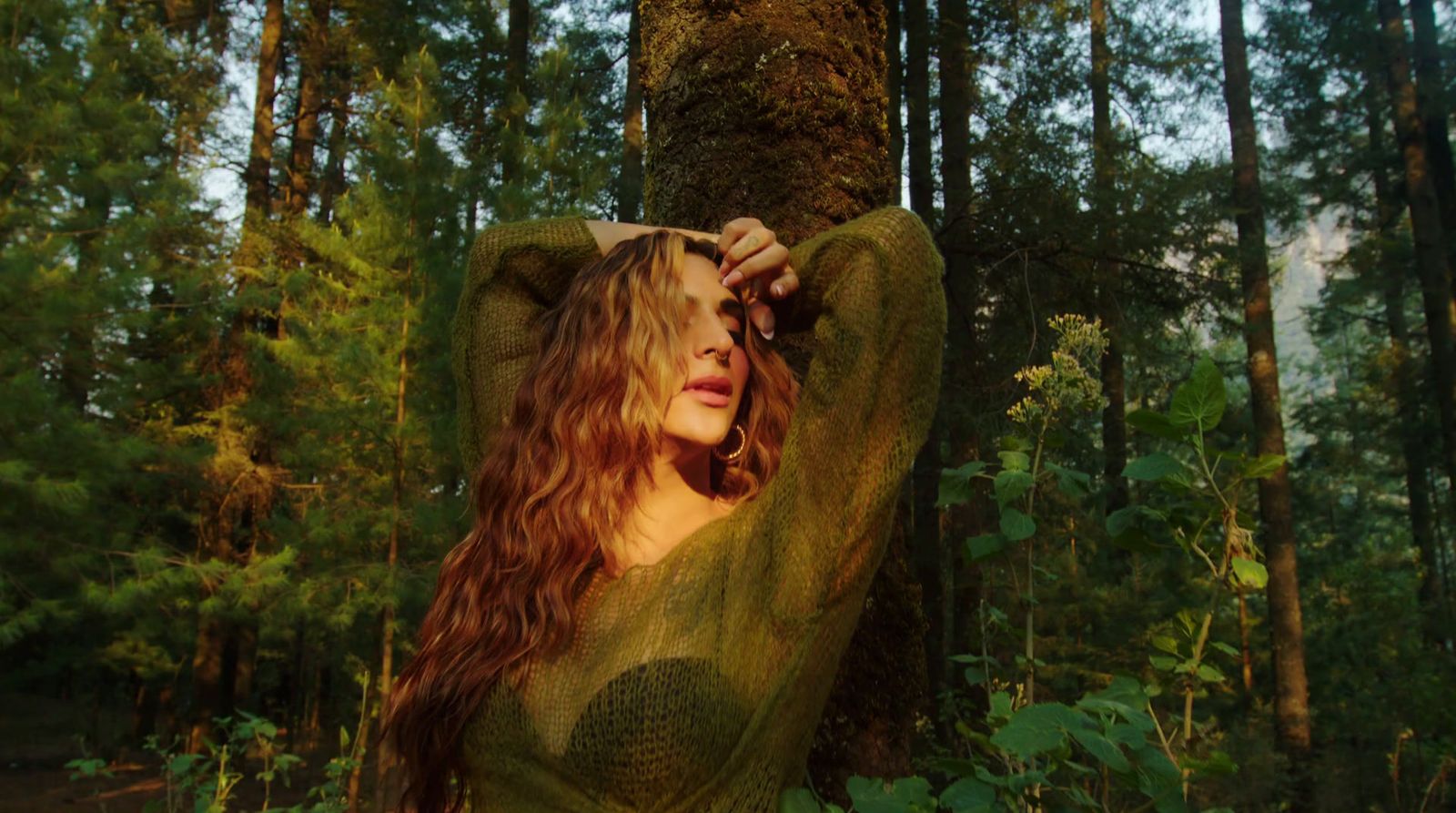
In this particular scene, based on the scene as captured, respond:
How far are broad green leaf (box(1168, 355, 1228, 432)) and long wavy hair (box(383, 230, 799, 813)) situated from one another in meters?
0.66

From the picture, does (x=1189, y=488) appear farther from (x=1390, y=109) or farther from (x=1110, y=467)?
(x=1390, y=109)

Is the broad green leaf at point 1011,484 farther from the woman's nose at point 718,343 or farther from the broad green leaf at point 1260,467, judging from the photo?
the woman's nose at point 718,343

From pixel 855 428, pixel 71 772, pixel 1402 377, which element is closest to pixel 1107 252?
pixel 855 428

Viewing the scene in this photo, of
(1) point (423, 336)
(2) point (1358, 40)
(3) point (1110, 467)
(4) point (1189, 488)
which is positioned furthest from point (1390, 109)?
(4) point (1189, 488)

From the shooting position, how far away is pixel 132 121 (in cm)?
805

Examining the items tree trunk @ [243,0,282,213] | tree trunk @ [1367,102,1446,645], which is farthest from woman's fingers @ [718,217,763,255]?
tree trunk @ [1367,102,1446,645]

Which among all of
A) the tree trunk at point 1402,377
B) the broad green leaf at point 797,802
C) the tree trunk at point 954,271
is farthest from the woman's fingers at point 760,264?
the tree trunk at point 1402,377

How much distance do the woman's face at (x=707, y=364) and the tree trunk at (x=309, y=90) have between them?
44.2ft

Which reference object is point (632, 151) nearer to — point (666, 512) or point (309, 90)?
point (309, 90)

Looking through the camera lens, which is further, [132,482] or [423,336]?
[132,482]

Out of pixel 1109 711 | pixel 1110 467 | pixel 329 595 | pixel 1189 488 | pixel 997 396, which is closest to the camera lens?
pixel 1109 711

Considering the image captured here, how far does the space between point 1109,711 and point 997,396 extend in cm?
634

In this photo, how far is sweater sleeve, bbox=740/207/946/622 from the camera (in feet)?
4.44

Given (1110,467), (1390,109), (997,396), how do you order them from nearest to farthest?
1. (997,396)
2. (1110,467)
3. (1390,109)
